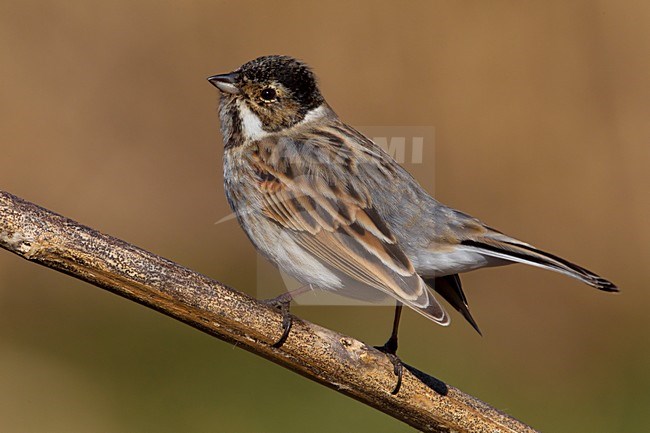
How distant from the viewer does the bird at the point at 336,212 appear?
4995 millimetres

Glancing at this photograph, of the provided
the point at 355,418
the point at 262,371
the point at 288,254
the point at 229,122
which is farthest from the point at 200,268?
the point at 288,254

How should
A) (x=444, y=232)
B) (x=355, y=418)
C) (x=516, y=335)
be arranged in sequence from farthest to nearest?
(x=516, y=335)
(x=355, y=418)
(x=444, y=232)

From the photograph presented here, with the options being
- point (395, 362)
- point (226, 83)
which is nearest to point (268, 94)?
point (226, 83)

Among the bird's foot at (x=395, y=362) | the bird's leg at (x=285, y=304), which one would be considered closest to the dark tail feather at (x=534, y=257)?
the bird's foot at (x=395, y=362)

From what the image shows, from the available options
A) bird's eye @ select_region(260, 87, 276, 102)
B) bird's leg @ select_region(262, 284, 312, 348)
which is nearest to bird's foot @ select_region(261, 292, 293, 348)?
bird's leg @ select_region(262, 284, 312, 348)

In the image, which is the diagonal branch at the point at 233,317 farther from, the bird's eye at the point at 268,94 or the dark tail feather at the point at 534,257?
the bird's eye at the point at 268,94

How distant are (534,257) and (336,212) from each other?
1046mm

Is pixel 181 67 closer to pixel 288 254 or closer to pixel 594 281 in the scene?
pixel 288 254

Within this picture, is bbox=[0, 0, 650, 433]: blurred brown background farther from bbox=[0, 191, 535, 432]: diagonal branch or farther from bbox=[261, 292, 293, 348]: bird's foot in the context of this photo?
bbox=[0, 191, 535, 432]: diagonal branch

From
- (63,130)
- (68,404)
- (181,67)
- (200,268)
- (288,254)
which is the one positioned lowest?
(68,404)

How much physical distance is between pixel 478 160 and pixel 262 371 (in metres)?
3.21

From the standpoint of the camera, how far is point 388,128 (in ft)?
30.9

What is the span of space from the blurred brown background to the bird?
327cm

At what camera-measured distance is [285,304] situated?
4902 mm
